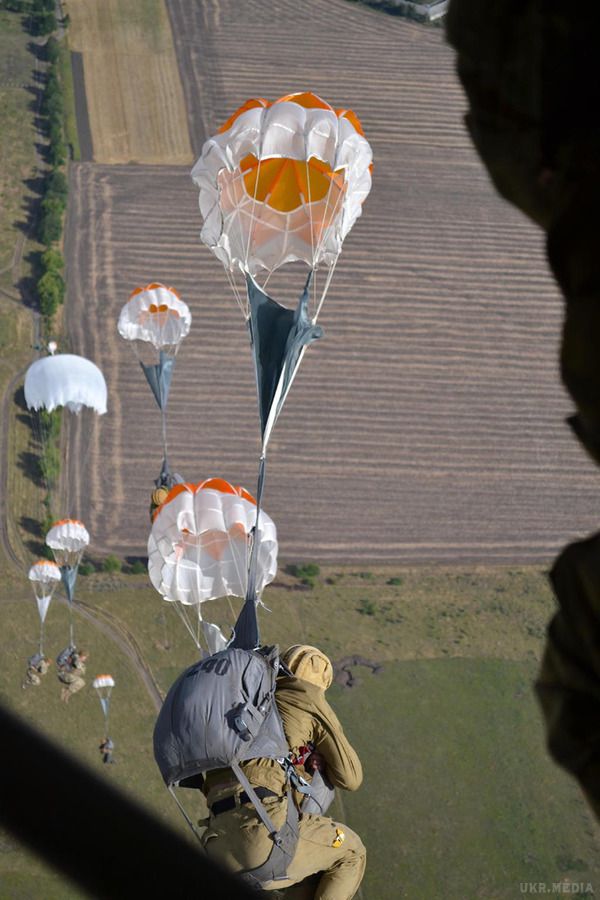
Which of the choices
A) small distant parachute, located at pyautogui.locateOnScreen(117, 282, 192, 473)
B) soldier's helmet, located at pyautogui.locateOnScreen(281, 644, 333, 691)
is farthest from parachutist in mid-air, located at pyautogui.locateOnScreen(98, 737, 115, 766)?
soldier's helmet, located at pyautogui.locateOnScreen(281, 644, 333, 691)

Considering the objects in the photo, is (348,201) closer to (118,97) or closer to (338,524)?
(338,524)

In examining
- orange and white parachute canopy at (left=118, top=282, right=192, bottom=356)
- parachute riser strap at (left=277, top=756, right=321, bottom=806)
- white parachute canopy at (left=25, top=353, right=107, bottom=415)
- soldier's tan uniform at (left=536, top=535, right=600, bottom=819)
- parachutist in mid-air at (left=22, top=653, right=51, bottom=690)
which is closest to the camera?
soldier's tan uniform at (left=536, top=535, right=600, bottom=819)

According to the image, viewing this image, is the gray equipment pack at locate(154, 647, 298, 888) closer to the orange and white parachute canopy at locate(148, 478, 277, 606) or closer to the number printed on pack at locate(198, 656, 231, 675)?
the number printed on pack at locate(198, 656, 231, 675)

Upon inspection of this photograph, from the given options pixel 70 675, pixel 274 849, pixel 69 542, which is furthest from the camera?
pixel 69 542

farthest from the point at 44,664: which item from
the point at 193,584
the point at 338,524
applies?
the point at 193,584

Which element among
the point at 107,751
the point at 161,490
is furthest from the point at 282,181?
the point at 107,751

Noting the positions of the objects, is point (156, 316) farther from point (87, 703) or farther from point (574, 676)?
point (574, 676)
